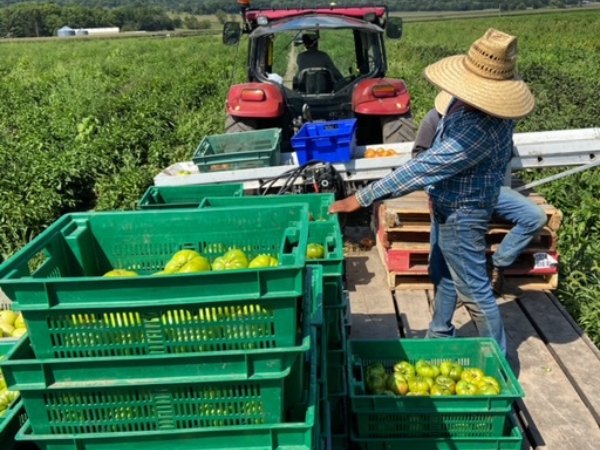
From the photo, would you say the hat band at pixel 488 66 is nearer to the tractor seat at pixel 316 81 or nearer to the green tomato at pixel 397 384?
the green tomato at pixel 397 384

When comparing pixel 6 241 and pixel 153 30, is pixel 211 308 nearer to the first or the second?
pixel 6 241

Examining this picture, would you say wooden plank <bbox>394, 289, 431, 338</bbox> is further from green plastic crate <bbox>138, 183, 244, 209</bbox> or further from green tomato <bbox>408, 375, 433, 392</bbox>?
green plastic crate <bbox>138, 183, 244, 209</bbox>

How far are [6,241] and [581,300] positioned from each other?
19.1 feet

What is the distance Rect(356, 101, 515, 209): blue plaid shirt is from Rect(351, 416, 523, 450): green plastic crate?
1.24 meters

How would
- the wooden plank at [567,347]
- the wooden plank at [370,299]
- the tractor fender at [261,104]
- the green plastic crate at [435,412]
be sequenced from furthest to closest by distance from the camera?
the tractor fender at [261,104] < the wooden plank at [370,299] < the wooden plank at [567,347] < the green plastic crate at [435,412]

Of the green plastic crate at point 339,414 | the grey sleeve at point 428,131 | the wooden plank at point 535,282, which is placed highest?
the grey sleeve at point 428,131

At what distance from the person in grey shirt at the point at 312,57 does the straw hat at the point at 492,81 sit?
12.6 feet

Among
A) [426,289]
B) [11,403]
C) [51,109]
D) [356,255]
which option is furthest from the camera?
[51,109]

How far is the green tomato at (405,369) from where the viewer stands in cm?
349

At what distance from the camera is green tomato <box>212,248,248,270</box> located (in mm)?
2627

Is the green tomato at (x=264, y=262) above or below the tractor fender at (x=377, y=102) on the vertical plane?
above

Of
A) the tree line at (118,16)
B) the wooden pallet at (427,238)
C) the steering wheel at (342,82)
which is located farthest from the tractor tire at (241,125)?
the tree line at (118,16)

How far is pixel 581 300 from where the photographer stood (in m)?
5.24

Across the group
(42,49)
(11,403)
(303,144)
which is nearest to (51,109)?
(303,144)
